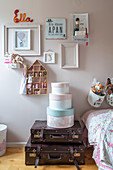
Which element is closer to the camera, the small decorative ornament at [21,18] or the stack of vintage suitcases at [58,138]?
the stack of vintage suitcases at [58,138]

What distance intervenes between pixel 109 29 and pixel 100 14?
0.86 feet

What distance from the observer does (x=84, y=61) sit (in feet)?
7.25

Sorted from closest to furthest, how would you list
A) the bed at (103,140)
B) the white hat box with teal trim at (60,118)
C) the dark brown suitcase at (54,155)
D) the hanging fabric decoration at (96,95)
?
1. the bed at (103,140)
2. the dark brown suitcase at (54,155)
3. the white hat box with teal trim at (60,118)
4. the hanging fabric decoration at (96,95)

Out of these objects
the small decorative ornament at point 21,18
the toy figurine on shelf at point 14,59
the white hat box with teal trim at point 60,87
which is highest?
the small decorative ornament at point 21,18

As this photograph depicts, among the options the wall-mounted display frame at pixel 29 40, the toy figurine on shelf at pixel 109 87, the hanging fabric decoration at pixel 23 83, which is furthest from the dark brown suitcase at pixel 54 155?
the wall-mounted display frame at pixel 29 40

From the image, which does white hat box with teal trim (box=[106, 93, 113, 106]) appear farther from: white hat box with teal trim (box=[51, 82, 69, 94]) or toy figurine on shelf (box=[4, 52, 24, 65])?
toy figurine on shelf (box=[4, 52, 24, 65])

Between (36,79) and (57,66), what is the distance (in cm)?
38

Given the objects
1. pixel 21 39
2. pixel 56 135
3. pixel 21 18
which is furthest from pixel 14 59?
pixel 56 135

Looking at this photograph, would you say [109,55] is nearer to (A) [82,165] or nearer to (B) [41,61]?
(B) [41,61]

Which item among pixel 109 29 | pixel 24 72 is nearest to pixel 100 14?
pixel 109 29

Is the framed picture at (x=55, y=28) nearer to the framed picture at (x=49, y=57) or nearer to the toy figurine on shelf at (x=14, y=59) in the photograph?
the framed picture at (x=49, y=57)

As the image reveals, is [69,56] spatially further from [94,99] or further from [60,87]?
[94,99]

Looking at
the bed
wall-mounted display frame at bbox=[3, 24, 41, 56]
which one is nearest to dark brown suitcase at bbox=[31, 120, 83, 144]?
the bed

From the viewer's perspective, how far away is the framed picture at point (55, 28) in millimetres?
2182
